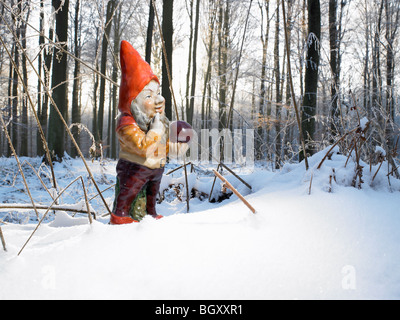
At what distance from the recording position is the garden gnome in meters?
1.25

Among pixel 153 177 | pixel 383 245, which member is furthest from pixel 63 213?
pixel 383 245

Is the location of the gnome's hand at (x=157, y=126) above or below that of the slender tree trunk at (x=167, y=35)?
below

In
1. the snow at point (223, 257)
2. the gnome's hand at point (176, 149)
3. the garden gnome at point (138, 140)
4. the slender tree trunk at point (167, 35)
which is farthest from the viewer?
the slender tree trunk at point (167, 35)

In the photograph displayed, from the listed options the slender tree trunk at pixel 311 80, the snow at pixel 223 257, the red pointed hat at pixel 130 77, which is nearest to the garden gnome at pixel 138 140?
the red pointed hat at pixel 130 77

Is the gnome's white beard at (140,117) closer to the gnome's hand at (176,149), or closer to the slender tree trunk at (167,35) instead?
the gnome's hand at (176,149)

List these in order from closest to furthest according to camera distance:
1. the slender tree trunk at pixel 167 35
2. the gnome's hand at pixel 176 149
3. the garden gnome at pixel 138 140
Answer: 1. the garden gnome at pixel 138 140
2. the gnome's hand at pixel 176 149
3. the slender tree trunk at pixel 167 35

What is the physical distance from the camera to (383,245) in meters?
0.66

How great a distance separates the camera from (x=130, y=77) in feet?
4.34

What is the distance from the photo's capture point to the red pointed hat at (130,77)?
1315mm

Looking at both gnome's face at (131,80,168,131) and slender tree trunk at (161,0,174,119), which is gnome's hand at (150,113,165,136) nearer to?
gnome's face at (131,80,168,131)

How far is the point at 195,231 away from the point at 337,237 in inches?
14.1

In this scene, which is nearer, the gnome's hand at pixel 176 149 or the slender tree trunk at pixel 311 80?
the gnome's hand at pixel 176 149

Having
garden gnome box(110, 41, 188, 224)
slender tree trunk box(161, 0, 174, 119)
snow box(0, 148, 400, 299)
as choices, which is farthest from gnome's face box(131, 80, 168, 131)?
slender tree trunk box(161, 0, 174, 119)

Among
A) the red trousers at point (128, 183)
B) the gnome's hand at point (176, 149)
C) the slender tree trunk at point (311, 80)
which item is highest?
the slender tree trunk at point (311, 80)
